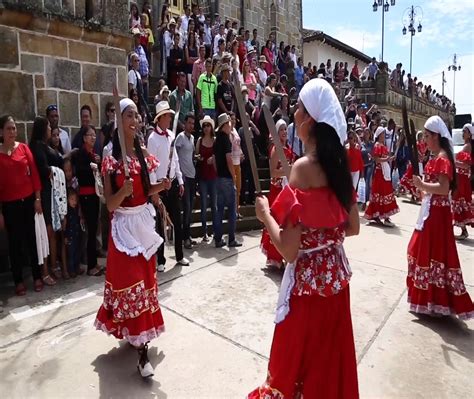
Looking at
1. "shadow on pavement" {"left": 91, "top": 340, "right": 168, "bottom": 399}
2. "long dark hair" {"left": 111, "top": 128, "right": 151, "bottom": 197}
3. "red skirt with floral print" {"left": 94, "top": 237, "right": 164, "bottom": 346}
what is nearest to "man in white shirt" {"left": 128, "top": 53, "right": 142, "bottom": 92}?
"long dark hair" {"left": 111, "top": 128, "right": 151, "bottom": 197}

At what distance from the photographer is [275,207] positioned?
2053mm

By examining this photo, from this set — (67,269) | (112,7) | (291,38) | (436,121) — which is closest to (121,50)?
(112,7)

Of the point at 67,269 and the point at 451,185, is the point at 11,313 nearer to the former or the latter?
the point at 67,269

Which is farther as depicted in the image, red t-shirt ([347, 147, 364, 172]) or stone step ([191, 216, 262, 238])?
red t-shirt ([347, 147, 364, 172])

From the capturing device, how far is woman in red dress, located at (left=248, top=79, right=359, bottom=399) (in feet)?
6.55

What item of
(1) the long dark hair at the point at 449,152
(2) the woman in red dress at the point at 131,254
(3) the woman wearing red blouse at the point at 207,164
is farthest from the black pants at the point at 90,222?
(1) the long dark hair at the point at 449,152

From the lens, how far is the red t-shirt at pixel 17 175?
4.49m

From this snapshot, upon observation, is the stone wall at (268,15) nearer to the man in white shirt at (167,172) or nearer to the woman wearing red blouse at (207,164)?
the woman wearing red blouse at (207,164)

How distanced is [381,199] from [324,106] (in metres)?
7.19

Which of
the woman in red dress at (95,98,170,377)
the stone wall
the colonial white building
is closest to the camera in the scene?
the woman in red dress at (95,98,170,377)

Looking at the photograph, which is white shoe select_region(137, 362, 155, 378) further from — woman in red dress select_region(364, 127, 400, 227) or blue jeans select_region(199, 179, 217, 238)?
woman in red dress select_region(364, 127, 400, 227)

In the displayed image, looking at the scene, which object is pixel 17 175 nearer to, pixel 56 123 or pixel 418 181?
pixel 56 123

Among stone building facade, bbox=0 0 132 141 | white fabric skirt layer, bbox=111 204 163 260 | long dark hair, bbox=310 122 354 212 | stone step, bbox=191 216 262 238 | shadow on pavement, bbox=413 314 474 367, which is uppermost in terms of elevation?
stone building facade, bbox=0 0 132 141

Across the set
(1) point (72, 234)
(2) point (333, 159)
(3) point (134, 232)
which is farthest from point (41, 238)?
(2) point (333, 159)
